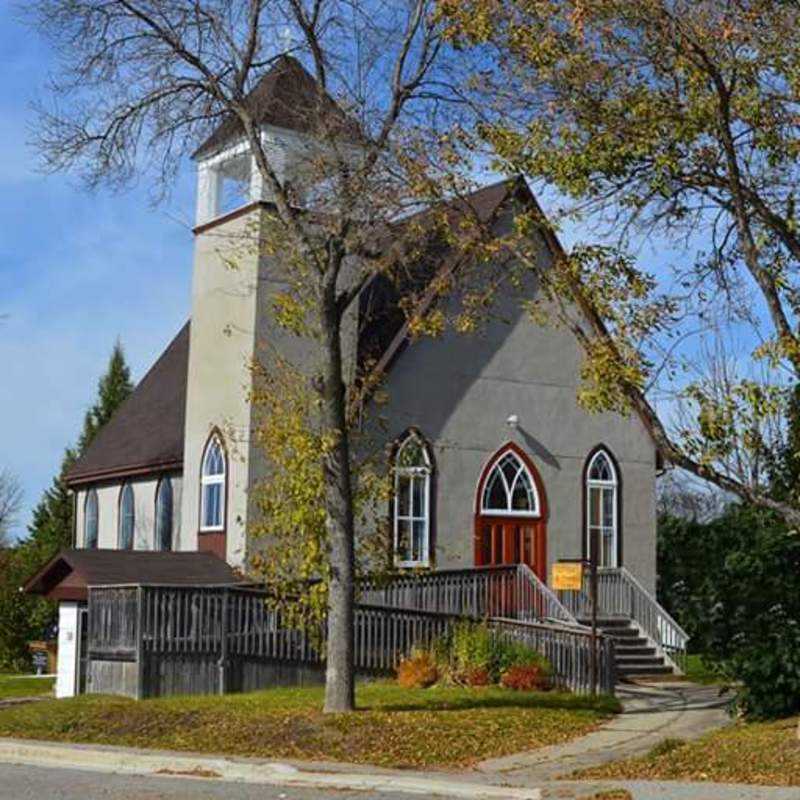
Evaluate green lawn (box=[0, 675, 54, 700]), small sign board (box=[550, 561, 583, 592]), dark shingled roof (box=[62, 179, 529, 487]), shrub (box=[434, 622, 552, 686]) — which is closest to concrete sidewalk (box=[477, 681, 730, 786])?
shrub (box=[434, 622, 552, 686])

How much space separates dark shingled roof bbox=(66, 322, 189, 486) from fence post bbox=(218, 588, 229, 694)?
25.8 ft

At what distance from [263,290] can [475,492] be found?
20.0 feet

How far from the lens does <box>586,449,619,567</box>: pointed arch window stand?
1235 inches

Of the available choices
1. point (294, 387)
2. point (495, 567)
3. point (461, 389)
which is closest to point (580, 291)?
point (294, 387)

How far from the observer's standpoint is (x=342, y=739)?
58.8 feet

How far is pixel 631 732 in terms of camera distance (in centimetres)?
1945

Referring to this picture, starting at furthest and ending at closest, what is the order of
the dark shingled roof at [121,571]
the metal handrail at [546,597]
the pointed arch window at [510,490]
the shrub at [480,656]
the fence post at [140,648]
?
the pointed arch window at [510,490] → the metal handrail at [546,597] → the dark shingled roof at [121,571] → the shrub at [480,656] → the fence post at [140,648]

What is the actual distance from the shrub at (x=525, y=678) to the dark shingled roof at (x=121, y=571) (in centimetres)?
551

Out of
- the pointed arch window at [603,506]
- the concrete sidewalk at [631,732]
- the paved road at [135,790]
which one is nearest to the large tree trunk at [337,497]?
the concrete sidewalk at [631,732]

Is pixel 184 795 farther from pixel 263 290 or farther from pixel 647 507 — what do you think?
pixel 647 507

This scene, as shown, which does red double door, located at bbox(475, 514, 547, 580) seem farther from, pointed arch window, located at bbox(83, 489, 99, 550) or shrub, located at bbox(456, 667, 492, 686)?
pointed arch window, located at bbox(83, 489, 99, 550)

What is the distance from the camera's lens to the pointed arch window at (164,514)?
31.4m

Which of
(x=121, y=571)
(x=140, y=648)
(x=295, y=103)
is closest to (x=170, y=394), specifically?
(x=121, y=571)

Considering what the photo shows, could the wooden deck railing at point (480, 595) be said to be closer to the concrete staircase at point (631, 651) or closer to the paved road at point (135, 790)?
the concrete staircase at point (631, 651)
